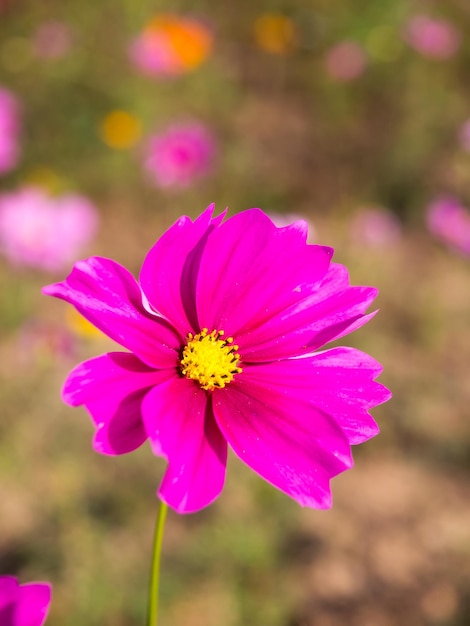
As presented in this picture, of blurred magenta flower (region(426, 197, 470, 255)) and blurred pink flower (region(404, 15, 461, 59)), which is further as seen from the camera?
blurred pink flower (region(404, 15, 461, 59))

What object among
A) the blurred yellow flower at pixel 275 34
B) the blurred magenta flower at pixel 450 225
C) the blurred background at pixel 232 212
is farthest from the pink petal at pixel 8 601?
the blurred yellow flower at pixel 275 34

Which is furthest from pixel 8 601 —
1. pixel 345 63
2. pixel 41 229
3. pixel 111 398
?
pixel 345 63

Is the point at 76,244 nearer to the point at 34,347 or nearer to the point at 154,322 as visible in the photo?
the point at 34,347

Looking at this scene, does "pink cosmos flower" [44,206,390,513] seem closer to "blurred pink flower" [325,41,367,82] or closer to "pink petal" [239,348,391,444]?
"pink petal" [239,348,391,444]

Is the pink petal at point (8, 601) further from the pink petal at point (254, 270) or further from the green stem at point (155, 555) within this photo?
the pink petal at point (254, 270)

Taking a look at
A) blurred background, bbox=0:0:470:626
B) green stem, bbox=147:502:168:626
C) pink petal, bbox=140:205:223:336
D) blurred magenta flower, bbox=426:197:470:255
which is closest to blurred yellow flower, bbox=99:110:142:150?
blurred background, bbox=0:0:470:626

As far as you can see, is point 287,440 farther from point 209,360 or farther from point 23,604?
point 23,604

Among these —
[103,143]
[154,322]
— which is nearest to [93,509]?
[154,322]
